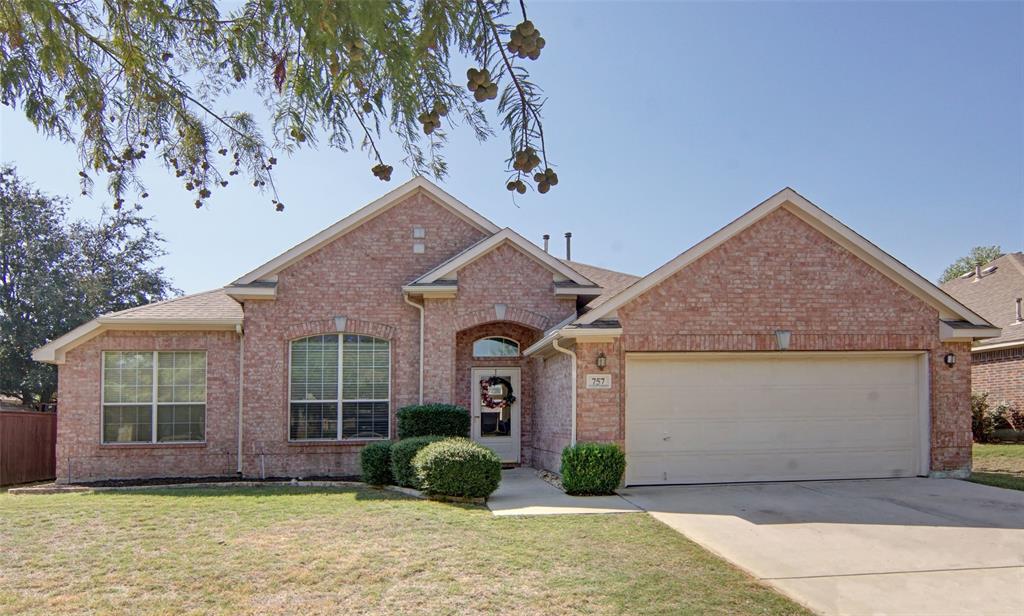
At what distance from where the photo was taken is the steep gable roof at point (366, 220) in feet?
49.0

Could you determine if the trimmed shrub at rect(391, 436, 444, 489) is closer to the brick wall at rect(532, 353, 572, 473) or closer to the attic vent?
A: the brick wall at rect(532, 353, 572, 473)

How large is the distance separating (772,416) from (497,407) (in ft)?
18.7

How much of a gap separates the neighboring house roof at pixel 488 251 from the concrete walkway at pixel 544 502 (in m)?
4.25

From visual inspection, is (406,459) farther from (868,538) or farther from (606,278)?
(606,278)

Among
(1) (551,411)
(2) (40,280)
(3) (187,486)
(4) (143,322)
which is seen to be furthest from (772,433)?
(2) (40,280)

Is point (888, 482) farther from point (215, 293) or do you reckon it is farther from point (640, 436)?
point (215, 293)

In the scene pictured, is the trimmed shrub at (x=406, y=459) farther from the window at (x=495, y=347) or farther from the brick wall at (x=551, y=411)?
the window at (x=495, y=347)

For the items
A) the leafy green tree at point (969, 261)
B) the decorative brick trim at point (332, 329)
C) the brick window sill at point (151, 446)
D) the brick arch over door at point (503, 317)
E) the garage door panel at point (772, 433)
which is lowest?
the brick window sill at point (151, 446)

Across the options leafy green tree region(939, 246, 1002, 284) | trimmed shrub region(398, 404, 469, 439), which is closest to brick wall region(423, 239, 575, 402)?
trimmed shrub region(398, 404, 469, 439)

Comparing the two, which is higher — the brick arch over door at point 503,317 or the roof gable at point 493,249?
the roof gable at point 493,249

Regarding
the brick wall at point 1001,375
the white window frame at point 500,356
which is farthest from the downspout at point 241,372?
the brick wall at point 1001,375

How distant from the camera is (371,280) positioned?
15328mm

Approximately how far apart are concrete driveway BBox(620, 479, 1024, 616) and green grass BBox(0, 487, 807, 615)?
532mm

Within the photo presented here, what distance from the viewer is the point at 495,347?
1606cm
